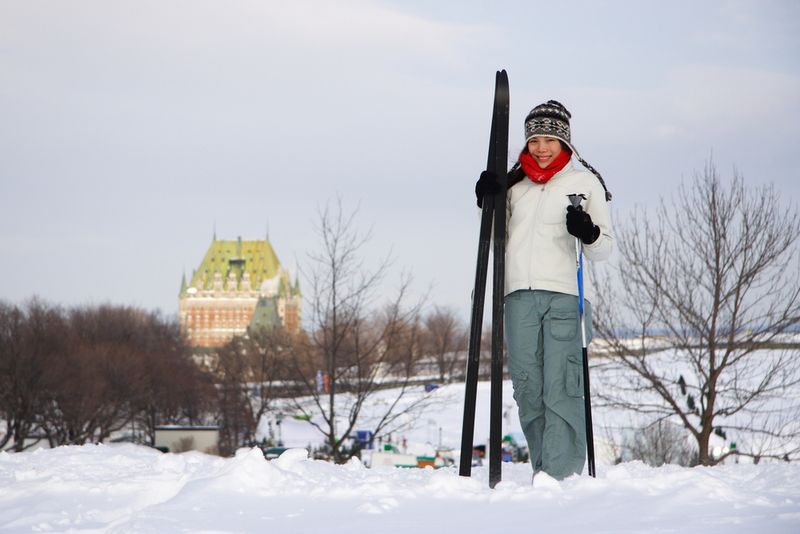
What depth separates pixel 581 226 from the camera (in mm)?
4230

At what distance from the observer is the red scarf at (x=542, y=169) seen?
451 cm

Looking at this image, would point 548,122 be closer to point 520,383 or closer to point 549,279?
point 549,279

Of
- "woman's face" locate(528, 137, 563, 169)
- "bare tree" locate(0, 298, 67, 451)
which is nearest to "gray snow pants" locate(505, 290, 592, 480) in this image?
"woman's face" locate(528, 137, 563, 169)

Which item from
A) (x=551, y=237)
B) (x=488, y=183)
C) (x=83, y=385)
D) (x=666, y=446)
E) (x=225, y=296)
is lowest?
(x=666, y=446)

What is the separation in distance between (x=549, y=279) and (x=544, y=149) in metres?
0.63

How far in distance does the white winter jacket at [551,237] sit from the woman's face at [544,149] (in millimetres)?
88

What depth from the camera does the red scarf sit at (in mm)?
4508

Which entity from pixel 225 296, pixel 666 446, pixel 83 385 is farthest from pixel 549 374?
pixel 225 296

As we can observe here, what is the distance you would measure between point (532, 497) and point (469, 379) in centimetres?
96

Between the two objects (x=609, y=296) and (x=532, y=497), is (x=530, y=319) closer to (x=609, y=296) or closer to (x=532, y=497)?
(x=532, y=497)

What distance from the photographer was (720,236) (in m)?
11.8

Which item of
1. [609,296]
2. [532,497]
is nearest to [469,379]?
[532,497]

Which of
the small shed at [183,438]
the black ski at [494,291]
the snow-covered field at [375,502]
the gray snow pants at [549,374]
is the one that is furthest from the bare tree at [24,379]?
the gray snow pants at [549,374]

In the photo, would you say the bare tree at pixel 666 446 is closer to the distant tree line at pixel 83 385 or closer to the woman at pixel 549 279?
the woman at pixel 549 279
